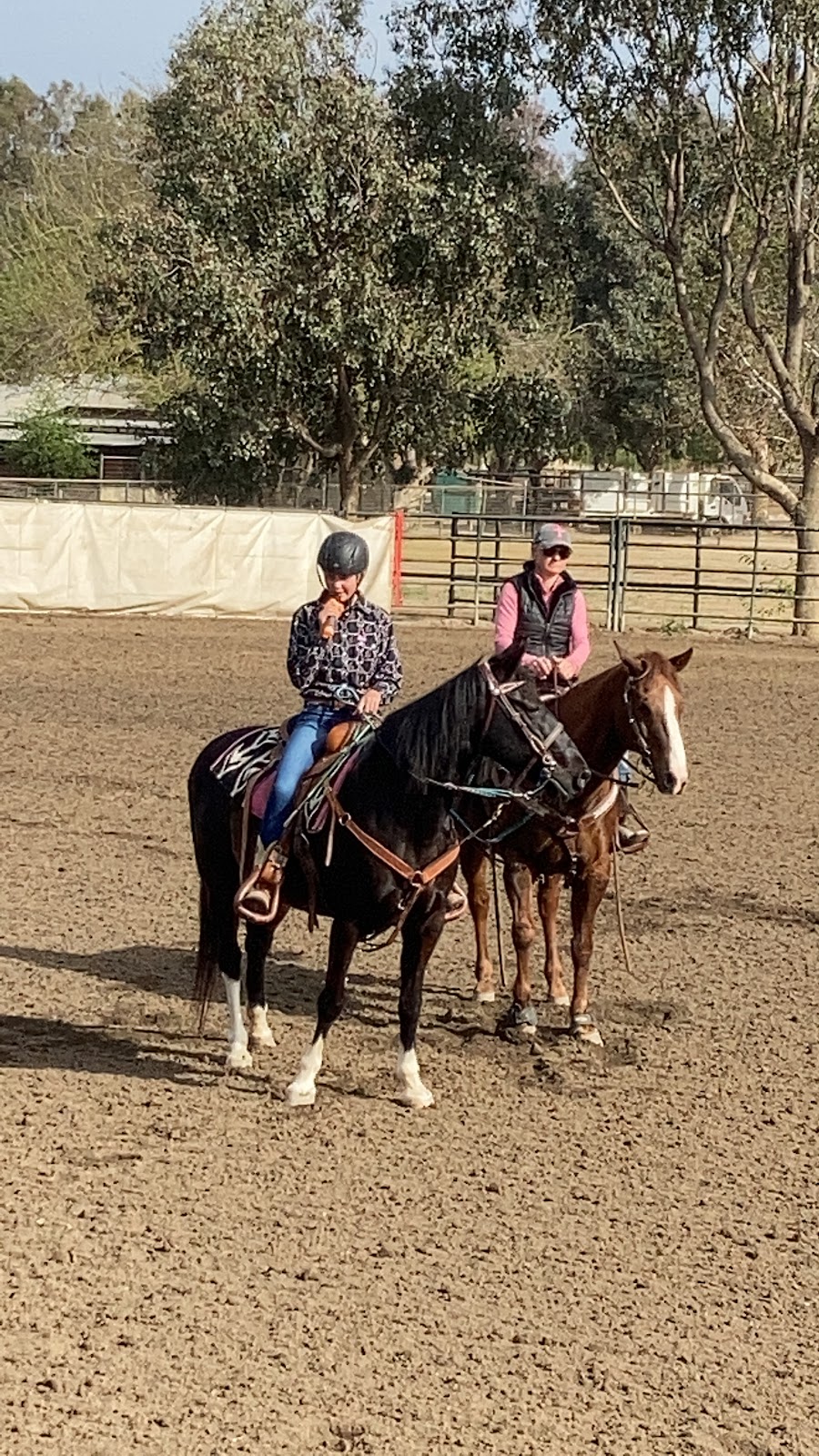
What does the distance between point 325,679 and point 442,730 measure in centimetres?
54

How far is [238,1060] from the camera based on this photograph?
6.33 metres

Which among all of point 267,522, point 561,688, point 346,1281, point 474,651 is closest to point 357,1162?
point 346,1281

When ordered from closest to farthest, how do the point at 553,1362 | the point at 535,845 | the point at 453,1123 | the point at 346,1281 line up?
the point at 553,1362 < the point at 346,1281 < the point at 453,1123 < the point at 535,845

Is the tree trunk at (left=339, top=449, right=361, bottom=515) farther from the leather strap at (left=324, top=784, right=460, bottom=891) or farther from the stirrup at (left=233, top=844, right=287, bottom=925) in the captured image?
the leather strap at (left=324, top=784, right=460, bottom=891)

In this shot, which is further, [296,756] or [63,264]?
[63,264]

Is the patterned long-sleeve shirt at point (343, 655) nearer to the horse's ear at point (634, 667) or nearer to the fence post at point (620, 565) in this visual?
the horse's ear at point (634, 667)

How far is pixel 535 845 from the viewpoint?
6.59 metres

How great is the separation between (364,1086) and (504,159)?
986 inches

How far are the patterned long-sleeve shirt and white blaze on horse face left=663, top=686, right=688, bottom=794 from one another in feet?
3.34

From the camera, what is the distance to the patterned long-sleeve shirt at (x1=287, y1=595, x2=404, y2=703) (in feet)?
19.7

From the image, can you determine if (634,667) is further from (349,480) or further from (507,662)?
(349,480)

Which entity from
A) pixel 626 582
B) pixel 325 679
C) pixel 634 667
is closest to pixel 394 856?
pixel 325 679

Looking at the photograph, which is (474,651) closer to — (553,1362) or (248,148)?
(248,148)

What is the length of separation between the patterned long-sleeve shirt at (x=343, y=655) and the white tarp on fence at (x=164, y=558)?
696 inches
